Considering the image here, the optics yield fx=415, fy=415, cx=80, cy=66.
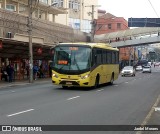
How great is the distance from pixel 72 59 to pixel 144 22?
57169 millimetres

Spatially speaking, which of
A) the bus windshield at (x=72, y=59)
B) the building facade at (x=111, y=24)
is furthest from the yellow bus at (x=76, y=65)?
the building facade at (x=111, y=24)

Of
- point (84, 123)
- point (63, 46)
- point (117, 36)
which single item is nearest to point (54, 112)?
point (84, 123)

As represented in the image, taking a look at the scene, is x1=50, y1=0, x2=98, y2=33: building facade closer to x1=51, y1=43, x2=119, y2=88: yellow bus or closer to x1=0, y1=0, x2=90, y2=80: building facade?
x1=0, y1=0, x2=90, y2=80: building facade

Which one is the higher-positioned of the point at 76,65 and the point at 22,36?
the point at 22,36

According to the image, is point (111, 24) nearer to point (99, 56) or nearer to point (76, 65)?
point (99, 56)

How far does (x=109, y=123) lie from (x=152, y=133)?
1.70m

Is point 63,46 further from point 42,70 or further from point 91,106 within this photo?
point 42,70

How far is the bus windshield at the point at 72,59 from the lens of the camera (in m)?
24.9

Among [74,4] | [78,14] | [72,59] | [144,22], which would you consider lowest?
[72,59]

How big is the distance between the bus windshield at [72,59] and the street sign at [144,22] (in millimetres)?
56002

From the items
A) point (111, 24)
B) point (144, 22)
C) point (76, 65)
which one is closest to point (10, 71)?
point (76, 65)

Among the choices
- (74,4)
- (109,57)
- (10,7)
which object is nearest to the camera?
(109,57)

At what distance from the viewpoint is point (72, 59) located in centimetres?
2509

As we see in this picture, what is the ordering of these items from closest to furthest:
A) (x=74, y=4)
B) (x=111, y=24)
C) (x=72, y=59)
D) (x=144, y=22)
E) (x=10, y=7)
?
(x=72, y=59)
(x=10, y=7)
(x=144, y=22)
(x=74, y=4)
(x=111, y=24)
